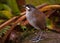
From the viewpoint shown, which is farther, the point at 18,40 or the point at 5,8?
the point at 5,8

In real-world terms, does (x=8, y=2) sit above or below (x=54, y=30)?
above

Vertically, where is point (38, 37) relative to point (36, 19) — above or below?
below

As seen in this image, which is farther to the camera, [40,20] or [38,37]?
[38,37]

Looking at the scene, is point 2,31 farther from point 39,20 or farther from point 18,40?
point 39,20

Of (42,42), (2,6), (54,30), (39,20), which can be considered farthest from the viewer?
(2,6)

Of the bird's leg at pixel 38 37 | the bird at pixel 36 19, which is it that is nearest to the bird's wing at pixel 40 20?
the bird at pixel 36 19

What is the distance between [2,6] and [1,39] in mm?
1313

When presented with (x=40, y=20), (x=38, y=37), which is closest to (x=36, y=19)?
(x=40, y=20)

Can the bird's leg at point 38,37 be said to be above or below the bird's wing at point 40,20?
below

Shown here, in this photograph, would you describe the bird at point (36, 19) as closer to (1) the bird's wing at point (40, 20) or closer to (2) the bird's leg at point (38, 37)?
(1) the bird's wing at point (40, 20)

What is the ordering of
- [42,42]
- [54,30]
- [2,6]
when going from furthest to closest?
[2,6]
[54,30]
[42,42]

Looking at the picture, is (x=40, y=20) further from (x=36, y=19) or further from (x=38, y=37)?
(x=38, y=37)

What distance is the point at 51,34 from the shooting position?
422cm

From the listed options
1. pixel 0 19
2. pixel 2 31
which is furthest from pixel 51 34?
pixel 0 19
